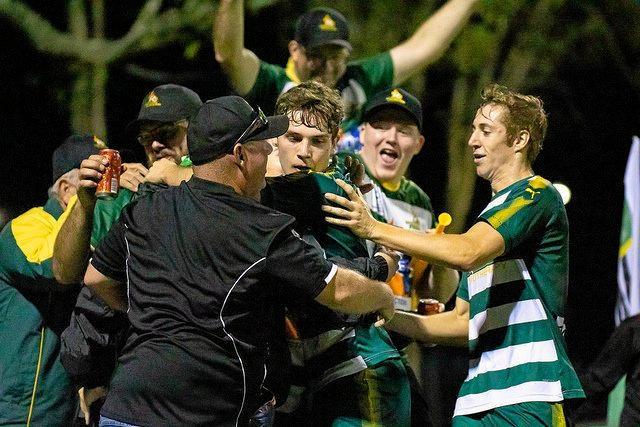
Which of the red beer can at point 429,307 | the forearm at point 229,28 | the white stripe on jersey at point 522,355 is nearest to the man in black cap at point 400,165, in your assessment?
the red beer can at point 429,307

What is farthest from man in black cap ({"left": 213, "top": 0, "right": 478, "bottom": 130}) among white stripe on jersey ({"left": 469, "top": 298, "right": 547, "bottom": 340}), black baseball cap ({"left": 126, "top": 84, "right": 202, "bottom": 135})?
white stripe on jersey ({"left": 469, "top": 298, "right": 547, "bottom": 340})

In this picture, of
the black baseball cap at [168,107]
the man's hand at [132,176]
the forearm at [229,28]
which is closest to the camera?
the man's hand at [132,176]

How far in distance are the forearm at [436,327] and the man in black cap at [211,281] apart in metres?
1.10

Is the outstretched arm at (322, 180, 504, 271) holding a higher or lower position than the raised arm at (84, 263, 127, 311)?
higher

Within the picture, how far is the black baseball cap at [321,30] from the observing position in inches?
293

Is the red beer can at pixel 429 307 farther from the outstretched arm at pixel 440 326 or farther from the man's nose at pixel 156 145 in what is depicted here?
the man's nose at pixel 156 145

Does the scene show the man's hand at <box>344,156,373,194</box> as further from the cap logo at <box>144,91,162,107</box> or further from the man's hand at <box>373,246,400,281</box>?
the cap logo at <box>144,91,162,107</box>

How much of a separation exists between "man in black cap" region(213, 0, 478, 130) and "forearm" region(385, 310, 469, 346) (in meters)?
1.85

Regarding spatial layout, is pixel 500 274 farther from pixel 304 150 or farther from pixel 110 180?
pixel 110 180

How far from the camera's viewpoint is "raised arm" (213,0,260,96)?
23.3 ft

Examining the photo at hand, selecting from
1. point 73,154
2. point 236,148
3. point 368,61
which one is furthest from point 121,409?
point 368,61

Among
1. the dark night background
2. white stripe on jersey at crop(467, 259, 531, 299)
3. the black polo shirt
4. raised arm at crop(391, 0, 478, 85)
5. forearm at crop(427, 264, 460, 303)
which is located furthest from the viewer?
the dark night background

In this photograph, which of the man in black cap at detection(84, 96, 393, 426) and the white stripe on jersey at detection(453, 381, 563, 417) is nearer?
the man in black cap at detection(84, 96, 393, 426)

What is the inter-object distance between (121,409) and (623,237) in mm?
5579
